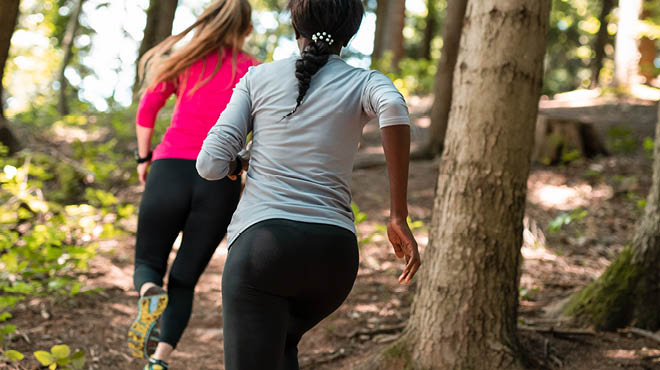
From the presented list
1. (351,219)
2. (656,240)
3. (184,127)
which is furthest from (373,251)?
(351,219)

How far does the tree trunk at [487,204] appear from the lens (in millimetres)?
3055

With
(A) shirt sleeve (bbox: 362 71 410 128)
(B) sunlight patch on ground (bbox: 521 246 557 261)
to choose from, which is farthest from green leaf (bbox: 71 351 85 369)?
(B) sunlight patch on ground (bbox: 521 246 557 261)

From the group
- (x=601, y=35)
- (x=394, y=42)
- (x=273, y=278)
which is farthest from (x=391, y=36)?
(x=273, y=278)

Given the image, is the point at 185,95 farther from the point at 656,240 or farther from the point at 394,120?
the point at 656,240

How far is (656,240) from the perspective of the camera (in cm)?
358

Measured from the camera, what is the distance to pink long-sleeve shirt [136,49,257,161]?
310 centimetres

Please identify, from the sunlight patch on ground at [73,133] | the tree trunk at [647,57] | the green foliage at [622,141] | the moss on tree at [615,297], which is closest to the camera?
the moss on tree at [615,297]

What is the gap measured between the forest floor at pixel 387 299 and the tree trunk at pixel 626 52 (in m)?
6.05

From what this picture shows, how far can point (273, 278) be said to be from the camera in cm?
181

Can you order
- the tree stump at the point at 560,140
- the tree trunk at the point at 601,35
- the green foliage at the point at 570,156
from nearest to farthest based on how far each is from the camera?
the green foliage at the point at 570,156 < the tree stump at the point at 560,140 < the tree trunk at the point at 601,35

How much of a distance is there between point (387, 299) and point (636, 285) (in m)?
1.84

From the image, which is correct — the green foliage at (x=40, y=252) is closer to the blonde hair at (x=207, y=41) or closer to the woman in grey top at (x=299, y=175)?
the blonde hair at (x=207, y=41)

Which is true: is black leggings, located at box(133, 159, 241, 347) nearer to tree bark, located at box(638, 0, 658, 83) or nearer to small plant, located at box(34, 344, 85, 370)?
small plant, located at box(34, 344, 85, 370)

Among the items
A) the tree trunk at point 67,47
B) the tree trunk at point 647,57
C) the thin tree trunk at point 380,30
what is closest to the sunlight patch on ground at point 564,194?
the tree trunk at point 647,57
